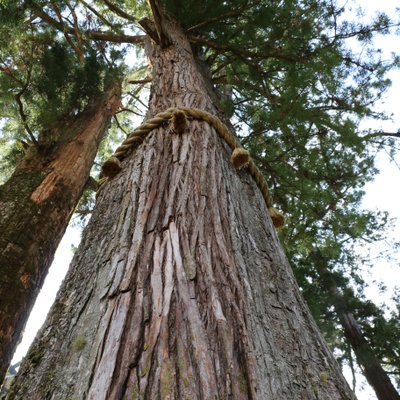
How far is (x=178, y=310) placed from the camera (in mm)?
765

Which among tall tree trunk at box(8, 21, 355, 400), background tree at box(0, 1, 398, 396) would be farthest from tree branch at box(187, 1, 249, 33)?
tall tree trunk at box(8, 21, 355, 400)

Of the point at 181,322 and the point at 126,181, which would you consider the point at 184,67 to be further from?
the point at 181,322

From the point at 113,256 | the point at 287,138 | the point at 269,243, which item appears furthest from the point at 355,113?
the point at 113,256

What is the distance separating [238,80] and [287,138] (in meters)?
1.13

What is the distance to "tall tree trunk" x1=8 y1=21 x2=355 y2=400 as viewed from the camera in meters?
0.67

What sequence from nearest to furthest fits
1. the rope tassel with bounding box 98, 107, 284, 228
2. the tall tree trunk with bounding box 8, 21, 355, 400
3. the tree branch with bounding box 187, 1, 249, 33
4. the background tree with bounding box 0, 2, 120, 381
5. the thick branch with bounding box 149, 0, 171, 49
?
1. the tall tree trunk with bounding box 8, 21, 355, 400
2. the rope tassel with bounding box 98, 107, 284, 228
3. the thick branch with bounding box 149, 0, 171, 49
4. the background tree with bounding box 0, 2, 120, 381
5. the tree branch with bounding box 187, 1, 249, 33

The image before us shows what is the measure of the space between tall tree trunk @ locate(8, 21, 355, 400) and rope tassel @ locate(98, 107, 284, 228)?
21 centimetres

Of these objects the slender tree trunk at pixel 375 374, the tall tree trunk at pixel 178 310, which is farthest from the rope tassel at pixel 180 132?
the slender tree trunk at pixel 375 374

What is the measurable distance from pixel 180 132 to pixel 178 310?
964mm

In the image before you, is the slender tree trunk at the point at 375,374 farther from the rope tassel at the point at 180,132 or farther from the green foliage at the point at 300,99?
the rope tassel at the point at 180,132

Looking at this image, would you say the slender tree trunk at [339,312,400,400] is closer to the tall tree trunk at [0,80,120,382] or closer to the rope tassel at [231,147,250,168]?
the tall tree trunk at [0,80,120,382]

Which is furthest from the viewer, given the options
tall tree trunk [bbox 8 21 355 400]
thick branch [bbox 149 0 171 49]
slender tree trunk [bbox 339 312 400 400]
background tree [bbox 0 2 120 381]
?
slender tree trunk [bbox 339 312 400 400]

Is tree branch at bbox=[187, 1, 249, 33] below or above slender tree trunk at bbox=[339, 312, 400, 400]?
above

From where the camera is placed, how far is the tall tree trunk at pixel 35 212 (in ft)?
8.66
